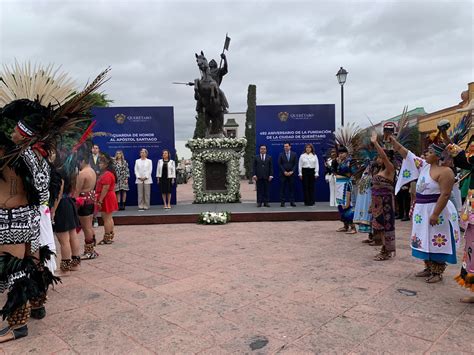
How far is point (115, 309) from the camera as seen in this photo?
3367 mm

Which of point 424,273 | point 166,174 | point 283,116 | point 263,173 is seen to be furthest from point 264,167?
point 424,273

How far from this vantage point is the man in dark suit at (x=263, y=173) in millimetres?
9930

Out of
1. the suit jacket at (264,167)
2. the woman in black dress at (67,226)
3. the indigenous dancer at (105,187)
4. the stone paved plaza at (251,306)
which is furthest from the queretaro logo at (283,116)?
the woman in black dress at (67,226)

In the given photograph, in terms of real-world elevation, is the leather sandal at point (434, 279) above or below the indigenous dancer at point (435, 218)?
below

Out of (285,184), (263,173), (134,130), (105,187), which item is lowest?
(285,184)

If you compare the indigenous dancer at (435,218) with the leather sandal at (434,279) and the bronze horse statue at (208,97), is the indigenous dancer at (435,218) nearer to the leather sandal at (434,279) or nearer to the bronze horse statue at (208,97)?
the leather sandal at (434,279)

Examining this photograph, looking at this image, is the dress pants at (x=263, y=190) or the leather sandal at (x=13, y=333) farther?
the dress pants at (x=263, y=190)

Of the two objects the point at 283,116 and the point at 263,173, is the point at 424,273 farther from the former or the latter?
the point at 283,116

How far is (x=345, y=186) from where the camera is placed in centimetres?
681

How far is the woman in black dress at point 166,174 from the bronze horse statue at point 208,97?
2.06 meters

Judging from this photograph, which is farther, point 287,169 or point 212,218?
point 287,169

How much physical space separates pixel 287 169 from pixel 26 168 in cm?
776

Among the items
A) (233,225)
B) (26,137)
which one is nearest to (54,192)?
(26,137)

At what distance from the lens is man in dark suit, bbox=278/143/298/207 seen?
996 cm
